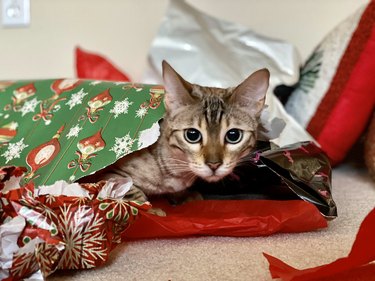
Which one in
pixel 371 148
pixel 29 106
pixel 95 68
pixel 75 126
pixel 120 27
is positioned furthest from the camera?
pixel 120 27

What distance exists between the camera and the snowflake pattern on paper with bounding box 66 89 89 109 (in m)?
1.31

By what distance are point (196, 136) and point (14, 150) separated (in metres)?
0.48

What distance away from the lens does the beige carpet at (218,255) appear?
3.08 ft

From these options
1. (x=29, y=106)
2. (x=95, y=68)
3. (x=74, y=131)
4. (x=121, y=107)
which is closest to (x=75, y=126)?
(x=74, y=131)

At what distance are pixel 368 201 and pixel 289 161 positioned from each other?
33cm

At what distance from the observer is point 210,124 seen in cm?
111

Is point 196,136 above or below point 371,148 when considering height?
above

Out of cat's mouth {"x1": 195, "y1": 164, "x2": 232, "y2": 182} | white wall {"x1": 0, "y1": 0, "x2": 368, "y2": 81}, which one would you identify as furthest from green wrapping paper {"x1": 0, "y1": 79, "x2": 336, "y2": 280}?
white wall {"x1": 0, "y1": 0, "x2": 368, "y2": 81}

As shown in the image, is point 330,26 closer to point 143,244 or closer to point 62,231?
point 143,244

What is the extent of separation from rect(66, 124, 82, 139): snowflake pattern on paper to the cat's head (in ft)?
0.70

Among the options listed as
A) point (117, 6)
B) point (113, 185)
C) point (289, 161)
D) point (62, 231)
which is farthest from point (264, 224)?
point (117, 6)

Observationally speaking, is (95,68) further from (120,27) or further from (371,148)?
(371,148)

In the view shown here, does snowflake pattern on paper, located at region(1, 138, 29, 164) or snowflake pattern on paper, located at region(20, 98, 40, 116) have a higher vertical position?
snowflake pattern on paper, located at region(20, 98, 40, 116)

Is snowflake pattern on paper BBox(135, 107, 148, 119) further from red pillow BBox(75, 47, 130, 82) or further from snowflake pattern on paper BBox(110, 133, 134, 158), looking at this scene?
red pillow BBox(75, 47, 130, 82)
